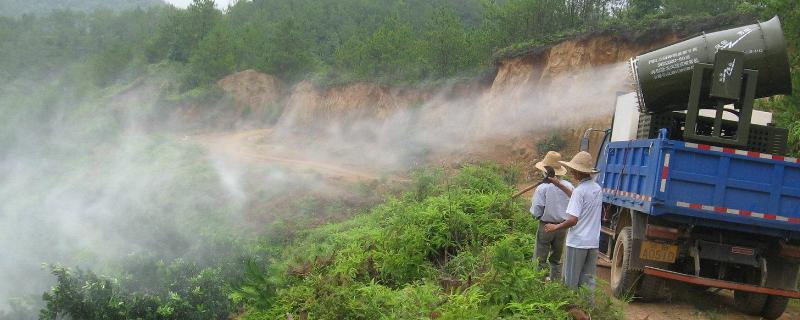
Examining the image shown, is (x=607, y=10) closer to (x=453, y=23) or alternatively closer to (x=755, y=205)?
(x=453, y=23)

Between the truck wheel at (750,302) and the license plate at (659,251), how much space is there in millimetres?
1268

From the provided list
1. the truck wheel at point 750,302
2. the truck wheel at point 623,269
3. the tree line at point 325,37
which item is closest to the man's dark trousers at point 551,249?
the truck wheel at point 623,269

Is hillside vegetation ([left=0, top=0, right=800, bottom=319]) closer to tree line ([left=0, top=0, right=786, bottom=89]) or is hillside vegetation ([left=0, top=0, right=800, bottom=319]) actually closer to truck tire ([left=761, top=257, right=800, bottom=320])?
tree line ([left=0, top=0, right=786, bottom=89])

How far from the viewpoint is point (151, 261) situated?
15.4 metres

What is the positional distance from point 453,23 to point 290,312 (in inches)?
1051

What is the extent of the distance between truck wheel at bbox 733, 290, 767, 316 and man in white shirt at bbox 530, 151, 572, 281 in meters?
2.63

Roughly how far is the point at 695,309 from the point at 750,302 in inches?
25.3

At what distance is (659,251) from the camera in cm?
749

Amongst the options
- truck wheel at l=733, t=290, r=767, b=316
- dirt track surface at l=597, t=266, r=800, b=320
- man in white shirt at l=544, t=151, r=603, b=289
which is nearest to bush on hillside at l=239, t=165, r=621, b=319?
man in white shirt at l=544, t=151, r=603, b=289

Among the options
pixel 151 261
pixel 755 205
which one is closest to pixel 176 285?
pixel 151 261

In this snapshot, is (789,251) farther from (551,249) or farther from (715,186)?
(551,249)

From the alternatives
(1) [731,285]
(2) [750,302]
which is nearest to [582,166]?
(1) [731,285]

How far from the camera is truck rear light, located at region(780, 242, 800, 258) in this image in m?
7.36

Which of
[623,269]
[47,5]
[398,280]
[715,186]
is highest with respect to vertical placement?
[47,5]
